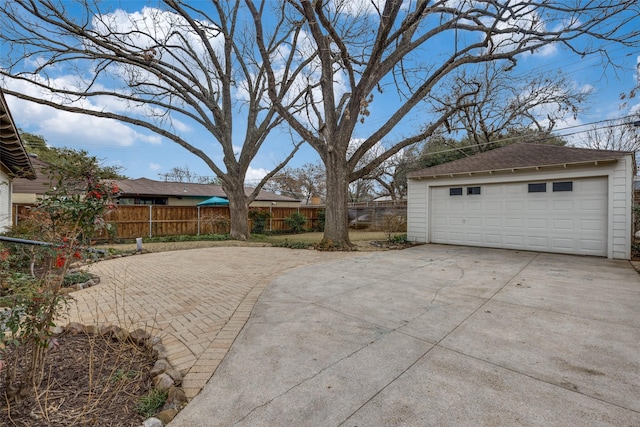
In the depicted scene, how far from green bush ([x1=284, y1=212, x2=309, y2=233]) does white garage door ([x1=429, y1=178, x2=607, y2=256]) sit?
8602 millimetres

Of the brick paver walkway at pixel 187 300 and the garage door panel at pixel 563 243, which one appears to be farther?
the garage door panel at pixel 563 243

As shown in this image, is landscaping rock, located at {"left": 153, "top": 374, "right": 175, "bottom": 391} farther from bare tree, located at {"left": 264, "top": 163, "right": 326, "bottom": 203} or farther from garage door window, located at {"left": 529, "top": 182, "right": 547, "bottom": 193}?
bare tree, located at {"left": 264, "top": 163, "right": 326, "bottom": 203}

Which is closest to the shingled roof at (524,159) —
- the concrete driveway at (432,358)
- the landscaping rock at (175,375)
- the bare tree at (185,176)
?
the concrete driveway at (432,358)

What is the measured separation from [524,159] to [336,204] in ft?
20.3

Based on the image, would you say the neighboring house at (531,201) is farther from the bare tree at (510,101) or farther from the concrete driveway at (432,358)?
the bare tree at (510,101)

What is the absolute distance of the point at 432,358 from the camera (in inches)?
99.9

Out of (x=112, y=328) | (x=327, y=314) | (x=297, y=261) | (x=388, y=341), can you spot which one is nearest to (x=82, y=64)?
(x=297, y=261)

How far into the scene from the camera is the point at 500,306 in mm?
3883

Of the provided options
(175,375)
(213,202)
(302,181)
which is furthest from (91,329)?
(302,181)

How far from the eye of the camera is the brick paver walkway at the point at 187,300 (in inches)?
107

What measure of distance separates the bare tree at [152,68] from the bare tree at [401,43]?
2.32m

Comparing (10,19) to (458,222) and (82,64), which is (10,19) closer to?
(82,64)

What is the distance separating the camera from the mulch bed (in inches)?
70.6

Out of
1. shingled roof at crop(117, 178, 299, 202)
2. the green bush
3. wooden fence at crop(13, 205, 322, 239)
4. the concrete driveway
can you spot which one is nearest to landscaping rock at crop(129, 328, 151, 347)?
the concrete driveway
